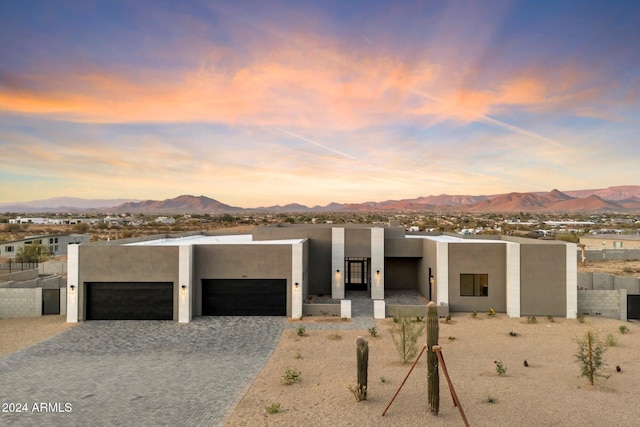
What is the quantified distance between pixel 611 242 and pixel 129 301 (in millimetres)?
49179

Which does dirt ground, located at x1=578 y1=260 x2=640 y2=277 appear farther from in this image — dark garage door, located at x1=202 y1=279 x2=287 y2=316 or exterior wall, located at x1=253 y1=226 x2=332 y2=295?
dark garage door, located at x1=202 y1=279 x2=287 y2=316

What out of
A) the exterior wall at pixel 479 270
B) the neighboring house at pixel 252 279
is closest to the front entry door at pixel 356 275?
the neighboring house at pixel 252 279

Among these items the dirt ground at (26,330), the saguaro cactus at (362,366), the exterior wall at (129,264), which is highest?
the exterior wall at (129,264)

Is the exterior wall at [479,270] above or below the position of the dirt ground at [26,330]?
above

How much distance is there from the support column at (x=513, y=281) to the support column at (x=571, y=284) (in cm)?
227

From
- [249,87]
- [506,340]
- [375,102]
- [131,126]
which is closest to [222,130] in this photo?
[131,126]

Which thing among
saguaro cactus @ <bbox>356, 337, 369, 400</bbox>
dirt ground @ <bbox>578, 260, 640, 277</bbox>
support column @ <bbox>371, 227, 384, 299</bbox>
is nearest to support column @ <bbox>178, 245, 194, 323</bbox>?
support column @ <bbox>371, 227, 384, 299</bbox>

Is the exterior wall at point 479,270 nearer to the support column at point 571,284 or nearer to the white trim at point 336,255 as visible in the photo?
→ the support column at point 571,284

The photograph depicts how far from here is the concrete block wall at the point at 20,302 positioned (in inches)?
647

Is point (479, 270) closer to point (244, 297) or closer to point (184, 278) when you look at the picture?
point (244, 297)

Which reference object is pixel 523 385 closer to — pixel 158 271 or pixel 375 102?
pixel 158 271

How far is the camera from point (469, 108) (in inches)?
1244

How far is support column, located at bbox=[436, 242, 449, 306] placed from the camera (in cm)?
1733

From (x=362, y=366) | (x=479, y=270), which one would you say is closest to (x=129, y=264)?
(x=362, y=366)
